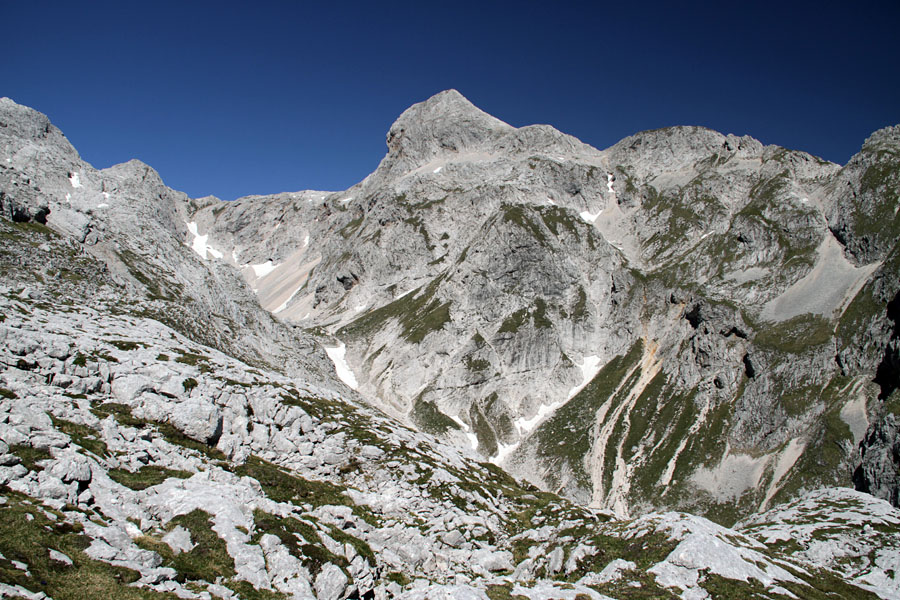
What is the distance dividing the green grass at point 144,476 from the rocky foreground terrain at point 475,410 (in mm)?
233

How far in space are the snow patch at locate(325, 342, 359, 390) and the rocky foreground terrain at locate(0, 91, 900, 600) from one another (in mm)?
1213

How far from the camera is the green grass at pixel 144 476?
20219mm

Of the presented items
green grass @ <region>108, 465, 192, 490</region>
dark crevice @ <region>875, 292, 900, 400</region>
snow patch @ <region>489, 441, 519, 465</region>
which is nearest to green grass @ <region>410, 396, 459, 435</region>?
snow patch @ <region>489, 441, 519, 465</region>

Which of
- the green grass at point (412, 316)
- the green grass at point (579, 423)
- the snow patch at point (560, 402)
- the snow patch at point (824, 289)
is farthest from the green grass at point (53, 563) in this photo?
the snow patch at point (824, 289)

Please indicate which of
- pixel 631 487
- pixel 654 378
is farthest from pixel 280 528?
pixel 654 378

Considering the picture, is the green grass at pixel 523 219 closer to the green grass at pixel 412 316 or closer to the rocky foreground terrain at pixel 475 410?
the rocky foreground terrain at pixel 475 410

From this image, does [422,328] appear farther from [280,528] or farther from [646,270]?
[280,528]

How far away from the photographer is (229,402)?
32969 millimetres

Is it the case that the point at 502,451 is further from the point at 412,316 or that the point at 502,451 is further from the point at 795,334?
the point at 795,334

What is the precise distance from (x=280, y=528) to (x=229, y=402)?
14693mm

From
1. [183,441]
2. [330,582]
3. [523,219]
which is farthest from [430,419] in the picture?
[330,582]

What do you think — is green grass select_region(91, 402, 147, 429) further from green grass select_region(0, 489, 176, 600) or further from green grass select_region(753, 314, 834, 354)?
green grass select_region(753, 314, 834, 354)

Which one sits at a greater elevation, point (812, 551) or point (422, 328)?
point (422, 328)

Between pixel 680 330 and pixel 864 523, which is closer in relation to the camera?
pixel 864 523
